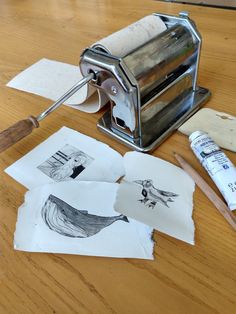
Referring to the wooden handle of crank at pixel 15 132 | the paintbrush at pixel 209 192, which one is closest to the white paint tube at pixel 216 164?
the paintbrush at pixel 209 192

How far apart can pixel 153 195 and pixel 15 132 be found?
0.26 meters

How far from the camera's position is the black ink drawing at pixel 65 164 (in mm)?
499

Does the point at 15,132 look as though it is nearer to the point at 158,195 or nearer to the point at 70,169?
the point at 70,169

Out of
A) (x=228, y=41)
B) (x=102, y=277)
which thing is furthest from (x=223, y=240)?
(x=228, y=41)

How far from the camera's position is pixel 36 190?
1.55 ft

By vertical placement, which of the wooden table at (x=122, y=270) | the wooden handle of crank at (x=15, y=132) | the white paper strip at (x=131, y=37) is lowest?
the wooden table at (x=122, y=270)

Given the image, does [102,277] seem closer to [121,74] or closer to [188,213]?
[188,213]

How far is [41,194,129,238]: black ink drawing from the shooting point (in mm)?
410

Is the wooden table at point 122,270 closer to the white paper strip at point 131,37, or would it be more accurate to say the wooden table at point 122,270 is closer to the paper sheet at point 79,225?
the paper sheet at point 79,225

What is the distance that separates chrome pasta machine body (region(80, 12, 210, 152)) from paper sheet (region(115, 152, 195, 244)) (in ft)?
0.14

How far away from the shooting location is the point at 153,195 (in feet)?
1.45

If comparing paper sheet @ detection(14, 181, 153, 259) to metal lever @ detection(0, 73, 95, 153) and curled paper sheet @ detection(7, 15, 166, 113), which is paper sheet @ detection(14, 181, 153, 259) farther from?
curled paper sheet @ detection(7, 15, 166, 113)

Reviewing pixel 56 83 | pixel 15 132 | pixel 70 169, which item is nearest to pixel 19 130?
pixel 15 132

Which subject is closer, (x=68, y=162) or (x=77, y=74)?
(x=68, y=162)
